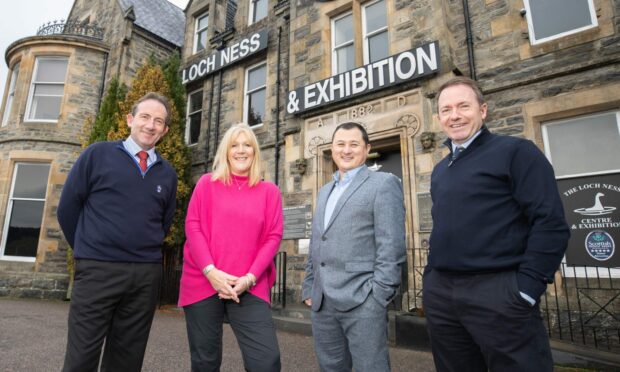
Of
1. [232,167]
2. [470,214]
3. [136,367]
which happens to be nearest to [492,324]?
[470,214]

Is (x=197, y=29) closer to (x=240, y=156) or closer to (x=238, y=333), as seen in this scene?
(x=240, y=156)

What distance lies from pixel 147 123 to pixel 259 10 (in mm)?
10523

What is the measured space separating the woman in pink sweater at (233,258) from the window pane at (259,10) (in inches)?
406

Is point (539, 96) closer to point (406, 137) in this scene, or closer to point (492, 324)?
point (406, 137)

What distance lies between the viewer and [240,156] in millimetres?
2447

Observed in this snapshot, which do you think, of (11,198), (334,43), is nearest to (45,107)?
(11,198)

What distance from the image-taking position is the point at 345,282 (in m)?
2.20

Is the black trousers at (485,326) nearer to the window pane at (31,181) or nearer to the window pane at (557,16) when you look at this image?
the window pane at (557,16)

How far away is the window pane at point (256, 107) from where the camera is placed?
1049cm

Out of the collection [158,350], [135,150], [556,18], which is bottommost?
[158,350]

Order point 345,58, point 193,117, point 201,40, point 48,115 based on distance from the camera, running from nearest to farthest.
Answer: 1. point 345,58
2. point 48,115
3. point 193,117
4. point 201,40

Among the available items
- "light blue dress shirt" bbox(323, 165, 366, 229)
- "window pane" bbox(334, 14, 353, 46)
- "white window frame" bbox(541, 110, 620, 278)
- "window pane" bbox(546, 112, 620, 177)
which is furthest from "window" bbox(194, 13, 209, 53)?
"light blue dress shirt" bbox(323, 165, 366, 229)

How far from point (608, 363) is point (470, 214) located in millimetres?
3089

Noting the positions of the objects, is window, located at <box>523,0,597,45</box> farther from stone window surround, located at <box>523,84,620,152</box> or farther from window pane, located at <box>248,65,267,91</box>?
window pane, located at <box>248,65,267,91</box>
